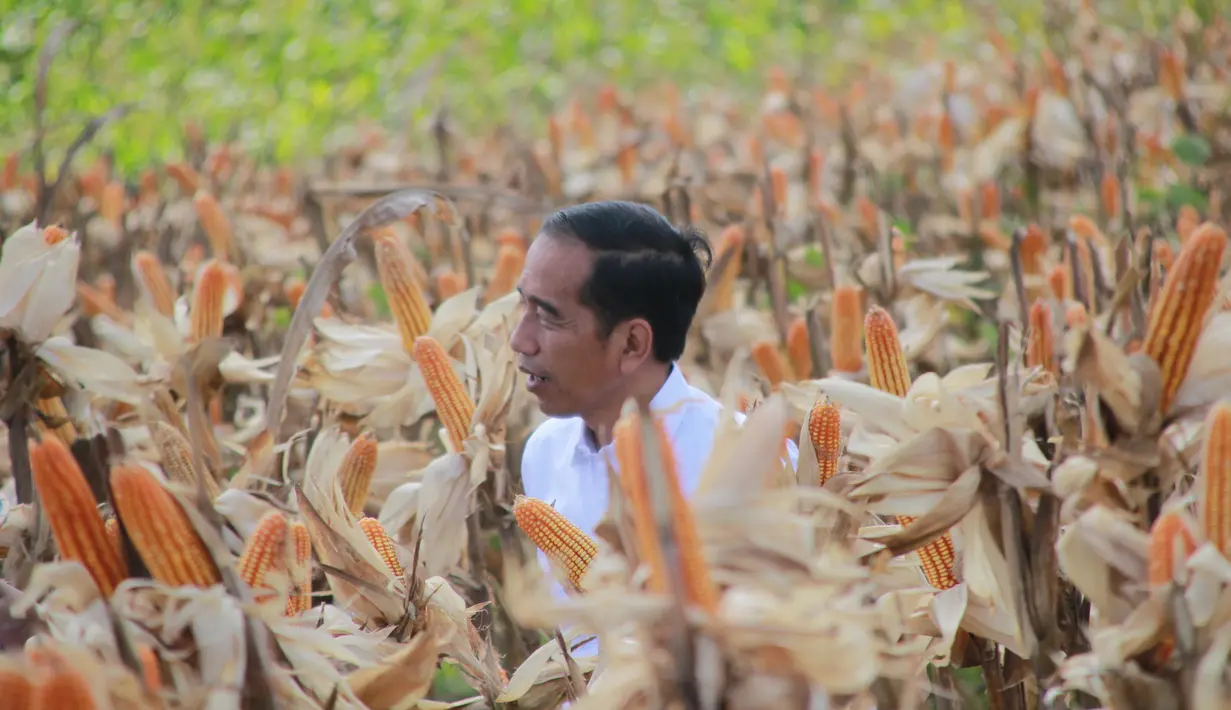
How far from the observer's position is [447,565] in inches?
85.0

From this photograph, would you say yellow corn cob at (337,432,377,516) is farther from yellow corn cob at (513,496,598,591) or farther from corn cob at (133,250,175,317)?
corn cob at (133,250,175,317)

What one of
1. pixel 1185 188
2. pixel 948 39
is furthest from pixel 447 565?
pixel 948 39

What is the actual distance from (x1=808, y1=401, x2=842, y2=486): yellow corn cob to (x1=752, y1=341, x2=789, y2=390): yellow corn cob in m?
0.92

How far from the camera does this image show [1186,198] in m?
5.34

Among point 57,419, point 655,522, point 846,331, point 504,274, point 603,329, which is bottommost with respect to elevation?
point 504,274

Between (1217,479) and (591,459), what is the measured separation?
1159 millimetres

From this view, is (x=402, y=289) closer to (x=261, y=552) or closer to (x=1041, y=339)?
(x=261, y=552)

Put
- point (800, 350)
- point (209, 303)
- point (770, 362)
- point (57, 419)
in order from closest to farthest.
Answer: point (57, 419) → point (209, 303) → point (770, 362) → point (800, 350)

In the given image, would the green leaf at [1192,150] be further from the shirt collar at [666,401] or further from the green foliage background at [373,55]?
the shirt collar at [666,401]

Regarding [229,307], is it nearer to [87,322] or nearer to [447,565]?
[87,322]

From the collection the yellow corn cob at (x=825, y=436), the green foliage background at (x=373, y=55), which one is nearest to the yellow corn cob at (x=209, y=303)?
the yellow corn cob at (x=825, y=436)

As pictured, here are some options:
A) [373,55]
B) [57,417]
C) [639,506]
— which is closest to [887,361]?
[639,506]

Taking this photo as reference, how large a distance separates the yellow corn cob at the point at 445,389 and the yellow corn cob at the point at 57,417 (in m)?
0.78

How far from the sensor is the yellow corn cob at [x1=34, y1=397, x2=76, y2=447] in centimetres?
243
